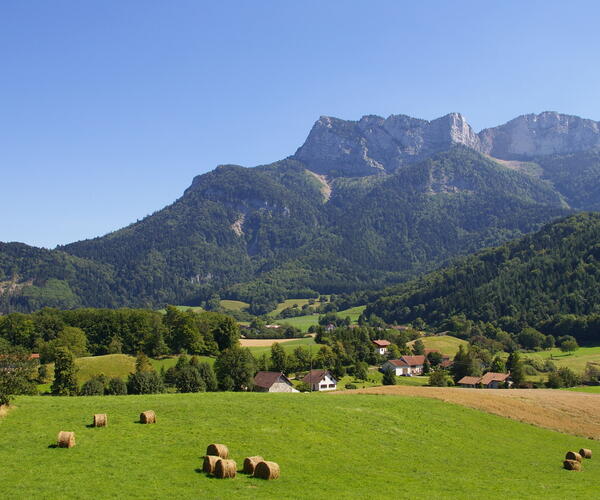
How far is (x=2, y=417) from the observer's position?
122ft

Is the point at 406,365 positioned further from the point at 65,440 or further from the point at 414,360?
the point at 65,440

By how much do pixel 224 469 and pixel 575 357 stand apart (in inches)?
5760

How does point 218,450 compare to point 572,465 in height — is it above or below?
above

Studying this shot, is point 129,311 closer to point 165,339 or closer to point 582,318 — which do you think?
point 165,339

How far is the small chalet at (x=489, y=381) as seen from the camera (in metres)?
117

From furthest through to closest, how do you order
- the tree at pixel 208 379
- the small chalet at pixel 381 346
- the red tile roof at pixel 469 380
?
the small chalet at pixel 381 346 → the red tile roof at pixel 469 380 → the tree at pixel 208 379

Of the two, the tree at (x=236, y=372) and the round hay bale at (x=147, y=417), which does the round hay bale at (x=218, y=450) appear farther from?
the tree at (x=236, y=372)

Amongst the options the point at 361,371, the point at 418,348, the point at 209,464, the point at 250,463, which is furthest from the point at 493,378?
the point at 209,464

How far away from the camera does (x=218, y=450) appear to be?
102ft

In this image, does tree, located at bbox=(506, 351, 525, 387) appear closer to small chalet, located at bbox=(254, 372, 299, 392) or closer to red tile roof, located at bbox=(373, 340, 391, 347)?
red tile roof, located at bbox=(373, 340, 391, 347)

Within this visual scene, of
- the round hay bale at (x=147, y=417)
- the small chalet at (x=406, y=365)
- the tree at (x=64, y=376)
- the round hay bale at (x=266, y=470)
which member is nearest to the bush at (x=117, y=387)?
the tree at (x=64, y=376)

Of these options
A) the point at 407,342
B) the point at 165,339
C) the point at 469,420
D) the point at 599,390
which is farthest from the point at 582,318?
the point at 469,420

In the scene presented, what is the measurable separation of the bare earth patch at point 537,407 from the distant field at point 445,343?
3976 inches

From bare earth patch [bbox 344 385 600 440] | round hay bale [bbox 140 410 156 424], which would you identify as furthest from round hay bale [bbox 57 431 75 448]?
bare earth patch [bbox 344 385 600 440]
